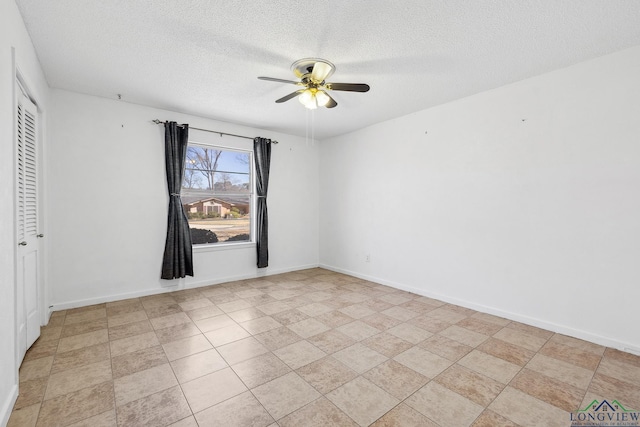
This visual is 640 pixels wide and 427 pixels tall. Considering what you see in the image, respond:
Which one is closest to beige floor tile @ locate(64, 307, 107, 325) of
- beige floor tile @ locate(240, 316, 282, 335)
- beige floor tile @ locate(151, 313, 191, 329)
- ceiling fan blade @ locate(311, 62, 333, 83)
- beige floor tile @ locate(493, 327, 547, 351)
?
beige floor tile @ locate(151, 313, 191, 329)

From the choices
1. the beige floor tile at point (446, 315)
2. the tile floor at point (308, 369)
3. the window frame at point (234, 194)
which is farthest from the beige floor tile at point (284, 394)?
the window frame at point (234, 194)

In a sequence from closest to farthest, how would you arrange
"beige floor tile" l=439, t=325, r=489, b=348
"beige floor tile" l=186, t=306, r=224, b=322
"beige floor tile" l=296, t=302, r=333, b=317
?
"beige floor tile" l=439, t=325, r=489, b=348, "beige floor tile" l=186, t=306, r=224, b=322, "beige floor tile" l=296, t=302, r=333, b=317

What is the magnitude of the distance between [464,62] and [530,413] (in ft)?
9.22

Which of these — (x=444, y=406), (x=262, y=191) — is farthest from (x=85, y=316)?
(x=444, y=406)

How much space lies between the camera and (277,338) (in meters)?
2.71

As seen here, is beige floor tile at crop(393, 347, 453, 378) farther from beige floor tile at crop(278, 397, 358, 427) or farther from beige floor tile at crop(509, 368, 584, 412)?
beige floor tile at crop(278, 397, 358, 427)

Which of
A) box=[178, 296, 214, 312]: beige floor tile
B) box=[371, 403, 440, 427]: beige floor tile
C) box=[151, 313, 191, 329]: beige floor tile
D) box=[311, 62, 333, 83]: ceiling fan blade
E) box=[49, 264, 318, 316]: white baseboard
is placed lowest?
box=[371, 403, 440, 427]: beige floor tile

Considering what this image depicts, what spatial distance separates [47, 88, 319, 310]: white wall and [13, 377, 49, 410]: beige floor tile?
170 cm

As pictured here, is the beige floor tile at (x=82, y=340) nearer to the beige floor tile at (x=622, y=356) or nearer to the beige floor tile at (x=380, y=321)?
the beige floor tile at (x=380, y=321)

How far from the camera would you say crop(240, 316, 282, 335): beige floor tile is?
2.88 metres

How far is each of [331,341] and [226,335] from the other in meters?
1.04

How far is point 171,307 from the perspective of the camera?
3.51 metres

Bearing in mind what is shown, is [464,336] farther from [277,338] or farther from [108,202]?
[108,202]

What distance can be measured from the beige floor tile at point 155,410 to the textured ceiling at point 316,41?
265 cm
